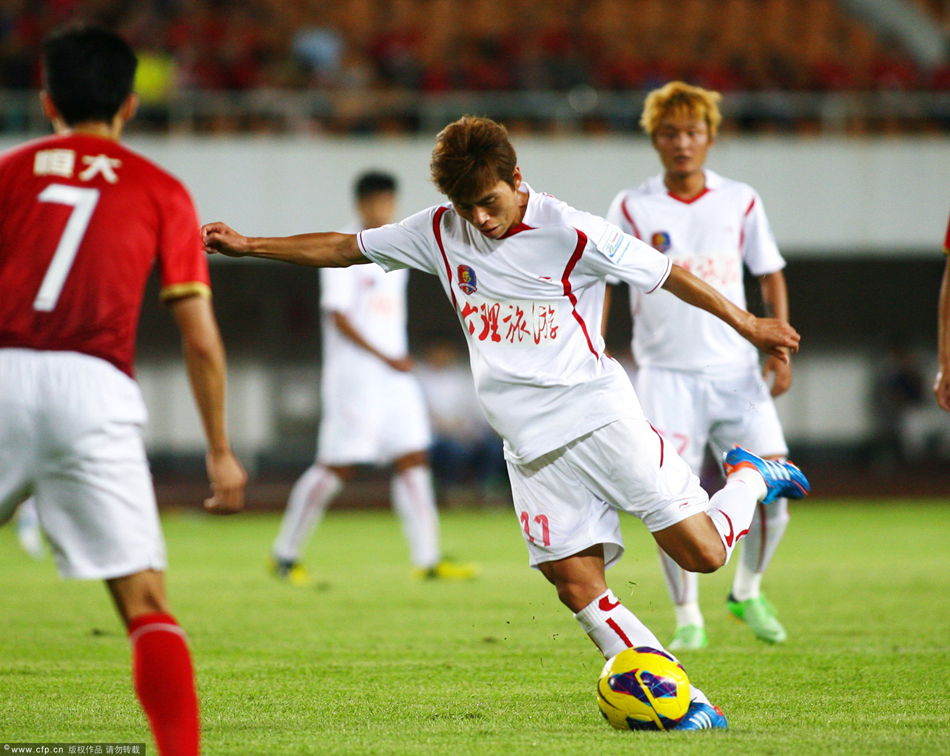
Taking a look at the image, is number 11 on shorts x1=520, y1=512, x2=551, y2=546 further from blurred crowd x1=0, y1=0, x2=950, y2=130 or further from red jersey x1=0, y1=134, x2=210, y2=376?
blurred crowd x1=0, y1=0, x2=950, y2=130

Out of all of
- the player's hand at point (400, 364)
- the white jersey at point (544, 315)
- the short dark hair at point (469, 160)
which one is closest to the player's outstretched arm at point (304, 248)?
the white jersey at point (544, 315)

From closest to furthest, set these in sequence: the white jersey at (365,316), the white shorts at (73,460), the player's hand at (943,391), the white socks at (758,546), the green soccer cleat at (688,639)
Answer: the white shorts at (73,460) < the player's hand at (943,391) < the green soccer cleat at (688,639) < the white socks at (758,546) < the white jersey at (365,316)

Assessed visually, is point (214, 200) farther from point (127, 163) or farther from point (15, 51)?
point (127, 163)

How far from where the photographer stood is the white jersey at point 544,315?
477cm

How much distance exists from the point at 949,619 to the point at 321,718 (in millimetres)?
4019

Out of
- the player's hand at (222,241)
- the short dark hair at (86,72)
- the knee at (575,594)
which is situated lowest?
the knee at (575,594)

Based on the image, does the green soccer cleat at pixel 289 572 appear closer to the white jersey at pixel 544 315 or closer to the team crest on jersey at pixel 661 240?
the team crest on jersey at pixel 661 240

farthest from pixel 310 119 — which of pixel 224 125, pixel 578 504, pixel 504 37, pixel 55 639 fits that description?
pixel 578 504

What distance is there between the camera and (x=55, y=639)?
22.9 feet

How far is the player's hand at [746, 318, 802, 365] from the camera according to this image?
4.80 metres

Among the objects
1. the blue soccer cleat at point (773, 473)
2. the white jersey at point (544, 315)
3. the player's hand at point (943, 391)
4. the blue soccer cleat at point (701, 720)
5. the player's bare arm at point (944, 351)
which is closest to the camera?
the blue soccer cleat at point (701, 720)

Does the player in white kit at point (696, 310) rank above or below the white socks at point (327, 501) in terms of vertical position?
above

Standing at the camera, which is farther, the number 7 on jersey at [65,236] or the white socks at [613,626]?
the white socks at [613,626]


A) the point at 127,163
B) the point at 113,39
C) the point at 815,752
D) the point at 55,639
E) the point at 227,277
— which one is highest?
the point at 113,39
